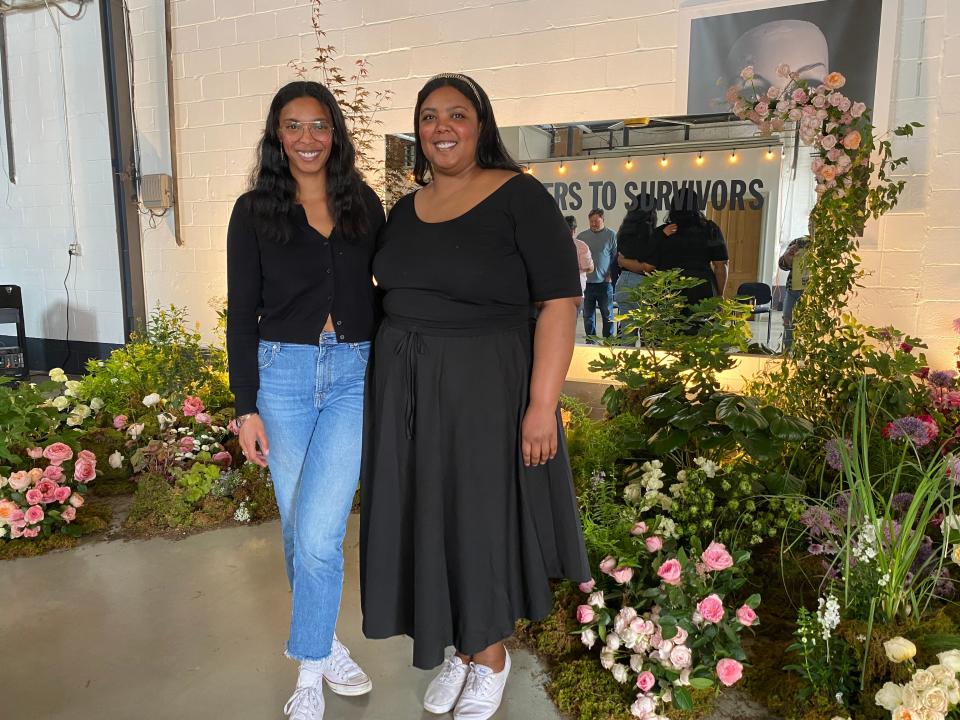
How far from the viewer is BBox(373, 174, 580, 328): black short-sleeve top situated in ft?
5.38

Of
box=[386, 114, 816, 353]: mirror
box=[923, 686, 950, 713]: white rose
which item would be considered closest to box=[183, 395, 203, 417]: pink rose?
box=[386, 114, 816, 353]: mirror

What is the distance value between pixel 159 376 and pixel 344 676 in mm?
2546

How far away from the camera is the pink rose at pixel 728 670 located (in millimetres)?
1808

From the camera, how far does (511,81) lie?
14.3 ft

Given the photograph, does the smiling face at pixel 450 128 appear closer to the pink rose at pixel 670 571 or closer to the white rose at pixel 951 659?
the pink rose at pixel 670 571

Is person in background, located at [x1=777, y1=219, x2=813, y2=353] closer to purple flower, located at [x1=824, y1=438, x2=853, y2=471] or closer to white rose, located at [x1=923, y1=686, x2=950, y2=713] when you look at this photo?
purple flower, located at [x1=824, y1=438, x2=853, y2=471]

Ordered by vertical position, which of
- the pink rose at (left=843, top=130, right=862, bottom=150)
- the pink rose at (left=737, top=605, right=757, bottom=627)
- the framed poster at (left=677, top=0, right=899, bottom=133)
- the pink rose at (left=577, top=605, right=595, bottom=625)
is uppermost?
the framed poster at (left=677, top=0, right=899, bottom=133)

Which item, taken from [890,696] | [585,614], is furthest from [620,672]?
[890,696]

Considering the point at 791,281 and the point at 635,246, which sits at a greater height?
the point at 635,246

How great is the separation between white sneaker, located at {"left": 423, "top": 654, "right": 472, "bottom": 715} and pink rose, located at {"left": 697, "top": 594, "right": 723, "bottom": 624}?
672 millimetres

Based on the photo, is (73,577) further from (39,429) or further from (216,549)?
(39,429)

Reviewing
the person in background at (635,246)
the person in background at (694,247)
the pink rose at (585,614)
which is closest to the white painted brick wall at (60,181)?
the person in background at (635,246)

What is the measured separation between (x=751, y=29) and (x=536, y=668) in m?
3.35

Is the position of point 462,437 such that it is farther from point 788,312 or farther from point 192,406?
point 788,312
